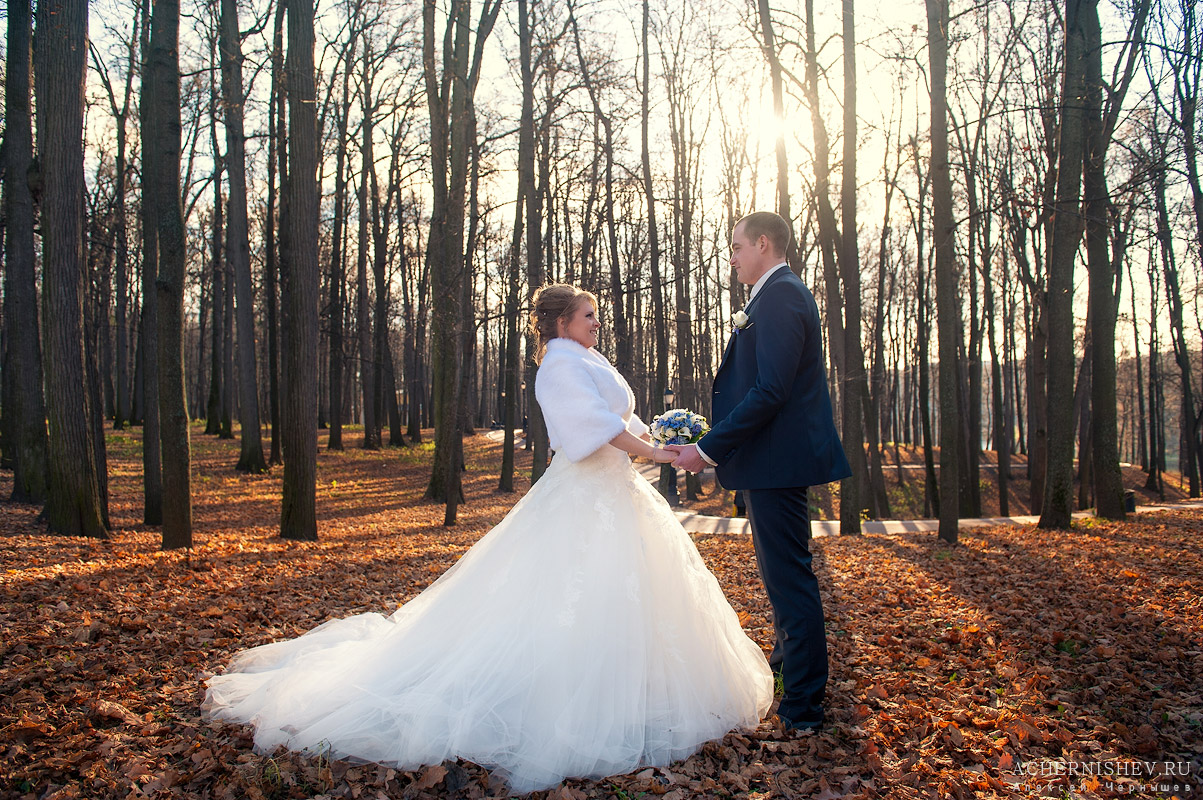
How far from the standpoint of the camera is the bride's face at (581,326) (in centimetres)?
398

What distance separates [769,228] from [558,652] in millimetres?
2372

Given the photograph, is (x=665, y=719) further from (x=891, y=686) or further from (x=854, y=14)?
(x=854, y=14)

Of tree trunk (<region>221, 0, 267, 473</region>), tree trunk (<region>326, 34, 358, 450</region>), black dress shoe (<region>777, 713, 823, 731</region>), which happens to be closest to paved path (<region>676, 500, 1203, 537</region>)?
black dress shoe (<region>777, 713, 823, 731</region>)

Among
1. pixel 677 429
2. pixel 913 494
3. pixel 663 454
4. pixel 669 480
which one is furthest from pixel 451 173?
pixel 913 494

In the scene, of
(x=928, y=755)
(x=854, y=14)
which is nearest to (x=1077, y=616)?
(x=928, y=755)

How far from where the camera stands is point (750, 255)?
3.63 meters

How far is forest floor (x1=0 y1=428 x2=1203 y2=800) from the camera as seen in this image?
295cm

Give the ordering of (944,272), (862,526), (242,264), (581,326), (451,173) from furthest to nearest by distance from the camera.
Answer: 1. (242,264)
2. (451,173)
3. (862,526)
4. (944,272)
5. (581,326)

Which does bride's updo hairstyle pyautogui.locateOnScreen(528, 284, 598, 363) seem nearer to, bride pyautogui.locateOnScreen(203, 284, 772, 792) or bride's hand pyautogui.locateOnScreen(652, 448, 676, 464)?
bride pyautogui.locateOnScreen(203, 284, 772, 792)

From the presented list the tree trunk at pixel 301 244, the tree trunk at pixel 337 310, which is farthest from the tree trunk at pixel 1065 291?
the tree trunk at pixel 337 310

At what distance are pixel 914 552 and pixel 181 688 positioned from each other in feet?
25.6

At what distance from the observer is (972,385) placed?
19688mm

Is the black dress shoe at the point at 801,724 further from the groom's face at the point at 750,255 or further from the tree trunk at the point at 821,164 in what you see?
the tree trunk at the point at 821,164

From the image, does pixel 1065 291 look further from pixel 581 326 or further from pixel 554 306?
pixel 554 306
